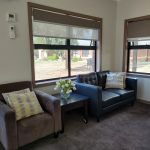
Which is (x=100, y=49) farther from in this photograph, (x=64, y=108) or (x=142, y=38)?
(x=64, y=108)

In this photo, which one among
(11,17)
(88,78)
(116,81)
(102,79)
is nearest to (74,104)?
(88,78)

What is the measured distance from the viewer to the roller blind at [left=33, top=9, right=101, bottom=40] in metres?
2.93

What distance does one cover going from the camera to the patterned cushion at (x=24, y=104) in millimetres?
2230

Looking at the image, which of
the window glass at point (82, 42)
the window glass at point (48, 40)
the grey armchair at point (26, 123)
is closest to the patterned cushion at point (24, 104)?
the grey armchair at point (26, 123)

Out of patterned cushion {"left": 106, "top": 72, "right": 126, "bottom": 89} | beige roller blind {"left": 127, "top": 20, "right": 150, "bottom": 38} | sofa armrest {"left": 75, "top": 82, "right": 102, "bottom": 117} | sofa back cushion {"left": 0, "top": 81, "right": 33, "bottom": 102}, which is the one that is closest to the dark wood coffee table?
sofa armrest {"left": 75, "top": 82, "right": 102, "bottom": 117}

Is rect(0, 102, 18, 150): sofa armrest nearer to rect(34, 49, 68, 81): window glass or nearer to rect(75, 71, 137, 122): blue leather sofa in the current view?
rect(34, 49, 68, 81): window glass

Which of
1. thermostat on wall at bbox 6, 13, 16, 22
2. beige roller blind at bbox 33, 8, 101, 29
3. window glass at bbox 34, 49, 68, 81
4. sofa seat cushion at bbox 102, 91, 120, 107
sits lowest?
sofa seat cushion at bbox 102, 91, 120, 107

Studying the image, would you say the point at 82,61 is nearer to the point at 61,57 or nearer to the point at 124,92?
the point at 61,57

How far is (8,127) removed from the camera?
1.93 meters

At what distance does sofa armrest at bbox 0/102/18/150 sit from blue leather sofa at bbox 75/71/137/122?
147 centimetres

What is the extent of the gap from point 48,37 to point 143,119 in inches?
97.0

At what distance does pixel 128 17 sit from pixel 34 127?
11.6 ft

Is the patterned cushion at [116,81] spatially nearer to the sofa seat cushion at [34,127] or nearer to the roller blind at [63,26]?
the roller blind at [63,26]

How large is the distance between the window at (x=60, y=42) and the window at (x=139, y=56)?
99 cm
